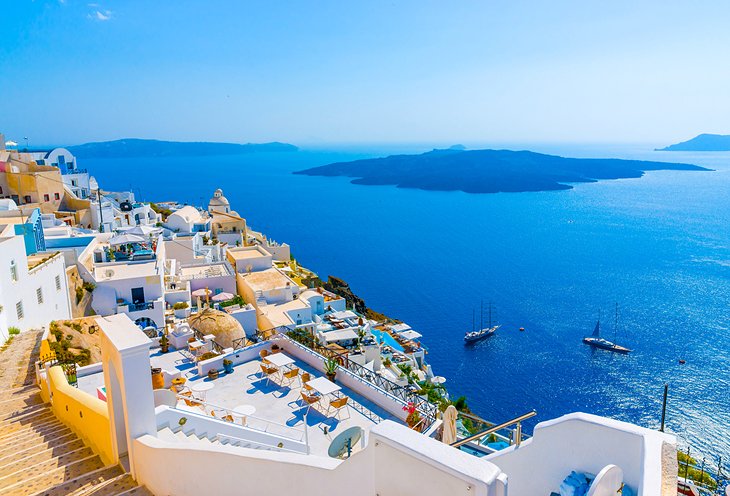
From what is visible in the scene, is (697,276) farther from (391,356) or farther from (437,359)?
(391,356)

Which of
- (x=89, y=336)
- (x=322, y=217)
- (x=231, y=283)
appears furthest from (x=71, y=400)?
(x=322, y=217)

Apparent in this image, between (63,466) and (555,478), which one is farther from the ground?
(555,478)

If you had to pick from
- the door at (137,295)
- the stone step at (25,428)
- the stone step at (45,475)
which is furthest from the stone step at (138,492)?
the door at (137,295)

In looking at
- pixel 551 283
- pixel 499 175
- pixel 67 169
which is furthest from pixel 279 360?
pixel 499 175

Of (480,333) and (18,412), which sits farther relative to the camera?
(480,333)

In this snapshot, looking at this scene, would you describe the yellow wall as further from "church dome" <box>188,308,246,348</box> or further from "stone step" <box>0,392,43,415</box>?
"church dome" <box>188,308,246,348</box>

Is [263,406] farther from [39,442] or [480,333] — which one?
[480,333]

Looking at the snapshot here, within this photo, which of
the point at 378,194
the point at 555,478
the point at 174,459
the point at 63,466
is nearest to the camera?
the point at 555,478
